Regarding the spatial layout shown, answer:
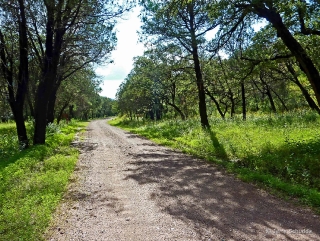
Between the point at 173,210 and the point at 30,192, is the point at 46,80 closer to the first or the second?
the point at 30,192

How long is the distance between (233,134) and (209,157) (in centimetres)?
395

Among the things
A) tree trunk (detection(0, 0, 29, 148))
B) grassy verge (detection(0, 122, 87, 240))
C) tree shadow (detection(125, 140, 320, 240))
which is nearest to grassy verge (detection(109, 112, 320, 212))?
tree shadow (detection(125, 140, 320, 240))

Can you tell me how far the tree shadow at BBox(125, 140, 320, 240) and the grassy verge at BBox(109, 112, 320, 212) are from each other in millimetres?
533

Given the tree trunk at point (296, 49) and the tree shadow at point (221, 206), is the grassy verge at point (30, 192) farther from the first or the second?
the tree trunk at point (296, 49)

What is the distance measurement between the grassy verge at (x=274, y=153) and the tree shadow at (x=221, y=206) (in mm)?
533

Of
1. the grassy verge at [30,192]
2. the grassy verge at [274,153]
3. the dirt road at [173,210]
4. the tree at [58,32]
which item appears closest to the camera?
the dirt road at [173,210]

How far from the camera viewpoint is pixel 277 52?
44.3ft

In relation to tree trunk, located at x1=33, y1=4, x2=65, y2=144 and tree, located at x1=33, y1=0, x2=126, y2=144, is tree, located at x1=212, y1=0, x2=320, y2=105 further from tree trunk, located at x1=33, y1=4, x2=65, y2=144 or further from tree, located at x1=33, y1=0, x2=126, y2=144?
tree trunk, located at x1=33, y1=4, x2=65, y2=144

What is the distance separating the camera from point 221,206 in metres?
5.31

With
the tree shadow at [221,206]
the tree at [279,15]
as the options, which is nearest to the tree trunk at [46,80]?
the tree shadow at [221,206]

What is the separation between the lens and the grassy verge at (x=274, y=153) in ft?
21.1

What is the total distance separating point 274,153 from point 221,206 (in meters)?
4.40

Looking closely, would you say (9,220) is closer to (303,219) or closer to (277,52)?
(303,219)

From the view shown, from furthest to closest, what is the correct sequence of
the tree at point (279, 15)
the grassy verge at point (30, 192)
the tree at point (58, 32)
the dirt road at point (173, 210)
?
the tree at point (58, 32)
the tree at point (279, 15)
the grassy verge at point (30, 192)
the dirt road at point (173, 210)
